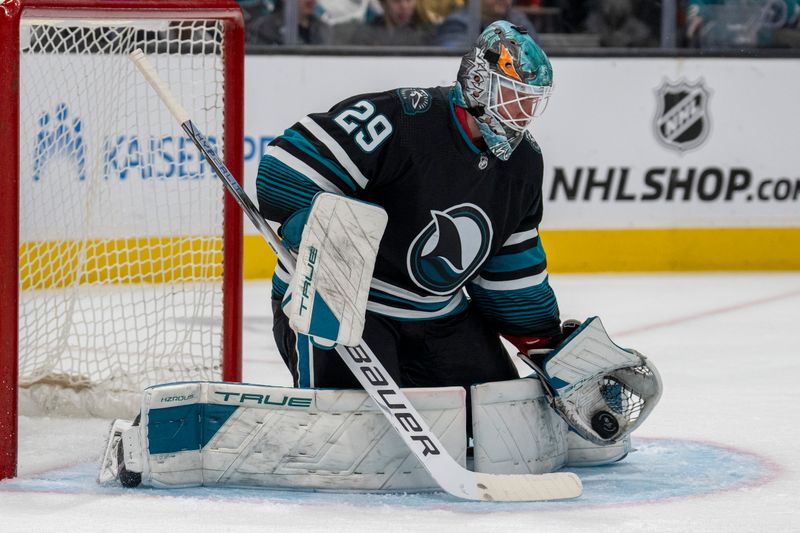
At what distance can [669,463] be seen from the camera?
9.07 feet

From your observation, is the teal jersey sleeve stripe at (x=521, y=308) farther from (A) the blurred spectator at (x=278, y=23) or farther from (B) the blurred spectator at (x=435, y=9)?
(B) the blurred spectator at (x=435, y=9)

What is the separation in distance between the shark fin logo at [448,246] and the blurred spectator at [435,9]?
321 cm

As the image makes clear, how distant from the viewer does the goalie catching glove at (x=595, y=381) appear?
2.63 metres

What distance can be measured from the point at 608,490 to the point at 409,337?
46cm

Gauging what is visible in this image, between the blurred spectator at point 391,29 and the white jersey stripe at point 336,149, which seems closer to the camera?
the white jersey stripe at point 336,149

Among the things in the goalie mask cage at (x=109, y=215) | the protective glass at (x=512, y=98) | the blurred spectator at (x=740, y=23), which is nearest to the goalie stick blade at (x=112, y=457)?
the goalie mask cage at (x=109, y=215)

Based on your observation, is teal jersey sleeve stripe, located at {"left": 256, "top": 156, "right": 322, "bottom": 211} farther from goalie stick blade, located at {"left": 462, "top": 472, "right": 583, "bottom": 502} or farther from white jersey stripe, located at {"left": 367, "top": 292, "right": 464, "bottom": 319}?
goalie stick blade, located at {"left": 462, "top": 472, "right": 583, "bottom": 502}

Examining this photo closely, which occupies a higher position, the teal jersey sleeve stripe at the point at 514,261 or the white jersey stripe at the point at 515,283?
the teal jersey sleeve stripe at the point at 514,261

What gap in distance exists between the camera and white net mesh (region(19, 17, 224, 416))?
129 inches

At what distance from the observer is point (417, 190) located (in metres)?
2.58

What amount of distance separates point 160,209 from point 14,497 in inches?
81.4

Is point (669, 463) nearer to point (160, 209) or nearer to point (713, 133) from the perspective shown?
point (160, 209)

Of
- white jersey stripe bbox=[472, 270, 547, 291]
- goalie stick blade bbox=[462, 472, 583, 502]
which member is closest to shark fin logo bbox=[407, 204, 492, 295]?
white jersey stripe bbox=[472, 270, 547, 291]

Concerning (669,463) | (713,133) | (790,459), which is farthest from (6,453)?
(713,133)
